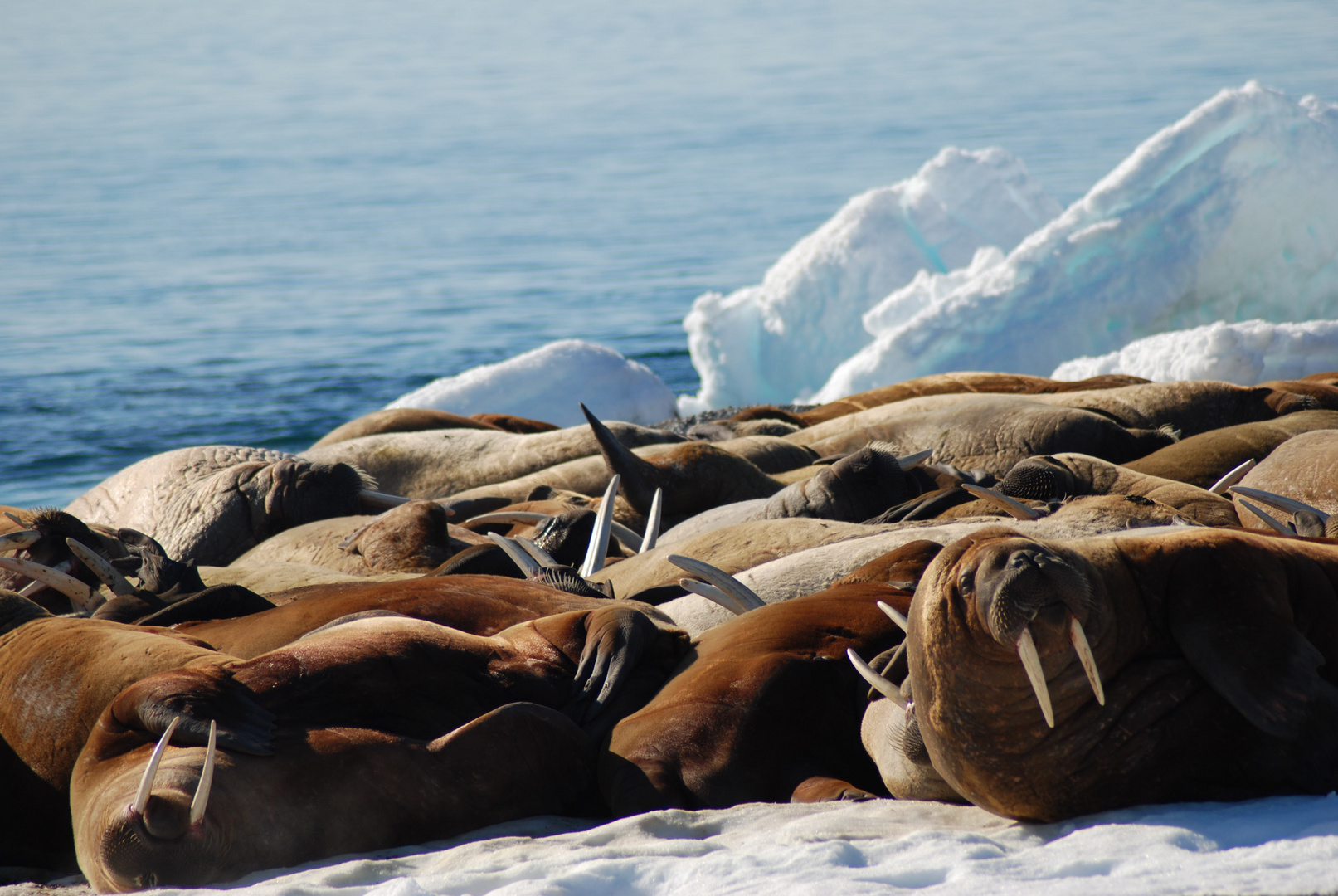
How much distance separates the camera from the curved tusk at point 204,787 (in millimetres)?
2857

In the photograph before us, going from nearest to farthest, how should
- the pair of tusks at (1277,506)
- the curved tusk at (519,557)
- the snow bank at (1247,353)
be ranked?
the pair of tusks at (1277,506)
the curved tusk at (519,557)
the snow bank at (1247,353)

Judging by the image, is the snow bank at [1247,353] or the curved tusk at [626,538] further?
the snow bank at [1247,353]

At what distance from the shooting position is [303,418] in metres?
24.4

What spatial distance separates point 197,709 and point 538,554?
244 cm

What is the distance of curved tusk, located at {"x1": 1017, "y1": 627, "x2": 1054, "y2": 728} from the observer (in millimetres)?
2373

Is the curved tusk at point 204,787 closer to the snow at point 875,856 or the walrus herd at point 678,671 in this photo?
the walrus herd at point 678,671

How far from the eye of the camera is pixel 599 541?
6.12 meters

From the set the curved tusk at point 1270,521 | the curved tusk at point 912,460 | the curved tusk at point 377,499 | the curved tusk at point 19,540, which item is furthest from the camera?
the curved tusk at point 377,499

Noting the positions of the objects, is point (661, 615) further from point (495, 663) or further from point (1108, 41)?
point (1108, 41)

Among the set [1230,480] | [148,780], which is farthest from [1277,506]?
[148,780]

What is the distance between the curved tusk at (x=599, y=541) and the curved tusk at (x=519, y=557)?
0.37 meters

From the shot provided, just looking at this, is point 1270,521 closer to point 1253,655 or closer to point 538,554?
point 1253,655

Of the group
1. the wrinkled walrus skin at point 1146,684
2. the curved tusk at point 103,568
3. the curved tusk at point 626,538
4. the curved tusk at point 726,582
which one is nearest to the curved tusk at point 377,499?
the curved tusk at point 626,538

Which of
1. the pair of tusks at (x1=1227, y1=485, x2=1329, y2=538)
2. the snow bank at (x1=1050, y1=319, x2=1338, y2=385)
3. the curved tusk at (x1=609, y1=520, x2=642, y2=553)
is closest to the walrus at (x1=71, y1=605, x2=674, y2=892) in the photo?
the pair of tusks at (x1=1227, y1=485, x2=1329, y2=538)
